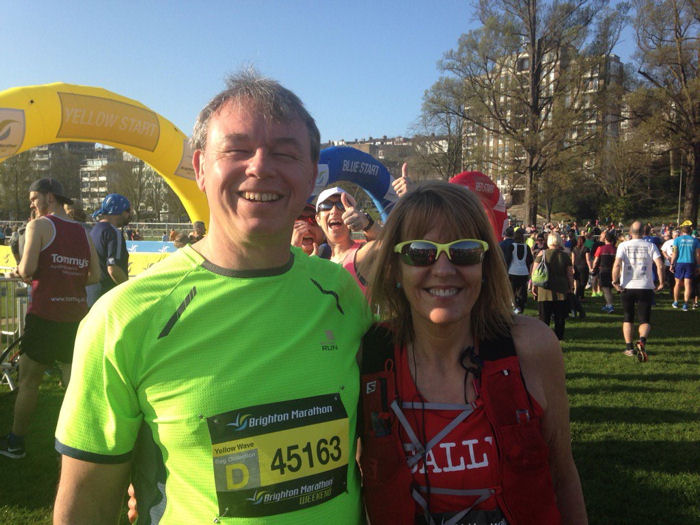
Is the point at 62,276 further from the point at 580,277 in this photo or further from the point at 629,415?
the point at 580,277

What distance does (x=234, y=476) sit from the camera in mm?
1387

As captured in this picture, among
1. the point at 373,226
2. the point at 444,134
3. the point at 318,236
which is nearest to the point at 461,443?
the point at 373,226

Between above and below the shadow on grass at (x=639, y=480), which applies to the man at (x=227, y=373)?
above

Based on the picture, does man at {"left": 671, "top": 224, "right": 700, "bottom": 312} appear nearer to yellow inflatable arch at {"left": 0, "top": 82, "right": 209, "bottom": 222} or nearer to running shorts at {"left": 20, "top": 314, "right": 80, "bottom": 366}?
yellow inflatable arch at {"left": 0, "top": 82, "right": 209, "bottom": 222}

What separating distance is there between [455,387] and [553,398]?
1.14 feet

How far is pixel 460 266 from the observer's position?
5.99 feet

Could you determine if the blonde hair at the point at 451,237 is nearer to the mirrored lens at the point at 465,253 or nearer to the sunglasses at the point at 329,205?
the mirrored lens at the point at 465,253

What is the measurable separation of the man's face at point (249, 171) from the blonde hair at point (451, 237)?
1.76ft

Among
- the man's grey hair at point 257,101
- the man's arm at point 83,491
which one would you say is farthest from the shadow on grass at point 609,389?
the man's arm at point 83,491

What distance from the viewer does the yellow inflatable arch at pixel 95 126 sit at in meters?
7.29

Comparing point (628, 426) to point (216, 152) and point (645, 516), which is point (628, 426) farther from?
point (216, 152)

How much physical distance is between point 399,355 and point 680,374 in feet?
24.2

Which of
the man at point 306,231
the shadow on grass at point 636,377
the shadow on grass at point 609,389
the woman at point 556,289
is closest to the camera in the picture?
the man at point 306,231

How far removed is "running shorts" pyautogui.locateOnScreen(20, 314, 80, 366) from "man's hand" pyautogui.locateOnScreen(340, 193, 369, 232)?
265cm
